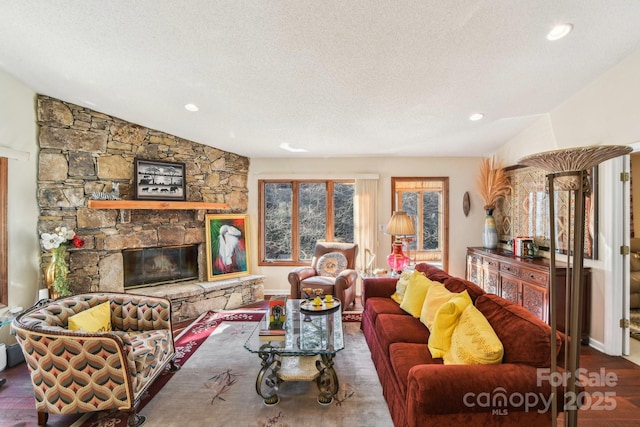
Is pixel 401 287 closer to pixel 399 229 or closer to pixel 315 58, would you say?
pixel 399 229

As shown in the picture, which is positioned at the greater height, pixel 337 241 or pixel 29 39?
pixel 29 39

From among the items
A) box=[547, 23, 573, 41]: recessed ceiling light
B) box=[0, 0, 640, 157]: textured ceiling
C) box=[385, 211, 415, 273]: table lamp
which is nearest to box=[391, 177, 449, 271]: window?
box=[385, 211, 415, 273]: table lamp

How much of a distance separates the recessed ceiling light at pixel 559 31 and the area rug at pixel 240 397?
9.87ft

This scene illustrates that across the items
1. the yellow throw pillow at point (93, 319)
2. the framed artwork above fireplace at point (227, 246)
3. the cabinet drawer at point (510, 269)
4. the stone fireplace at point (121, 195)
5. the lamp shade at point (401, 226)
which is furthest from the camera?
the framed artwork above fireplace at point (227, 246)

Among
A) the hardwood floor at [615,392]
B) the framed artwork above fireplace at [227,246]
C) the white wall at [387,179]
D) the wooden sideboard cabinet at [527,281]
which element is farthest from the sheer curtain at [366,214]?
the hardwood floor at [615,392]

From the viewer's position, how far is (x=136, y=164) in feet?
12.6

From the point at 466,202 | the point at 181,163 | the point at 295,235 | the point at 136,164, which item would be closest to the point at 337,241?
the point at 295,235

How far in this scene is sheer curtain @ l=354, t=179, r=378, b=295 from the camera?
511cm

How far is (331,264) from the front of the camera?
179 inches

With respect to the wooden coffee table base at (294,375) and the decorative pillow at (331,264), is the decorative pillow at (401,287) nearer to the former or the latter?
the wooden coffee table base at (294,375)

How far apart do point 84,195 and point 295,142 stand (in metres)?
2.70

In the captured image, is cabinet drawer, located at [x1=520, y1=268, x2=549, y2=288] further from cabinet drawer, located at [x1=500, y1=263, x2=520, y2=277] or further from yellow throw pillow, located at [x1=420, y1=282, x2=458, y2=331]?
yellow throw pillow, located at [x1=420, y1=282, x2=458, y2=331]

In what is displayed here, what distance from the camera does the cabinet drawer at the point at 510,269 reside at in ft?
11.9

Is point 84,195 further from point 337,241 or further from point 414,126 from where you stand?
point 414,126
